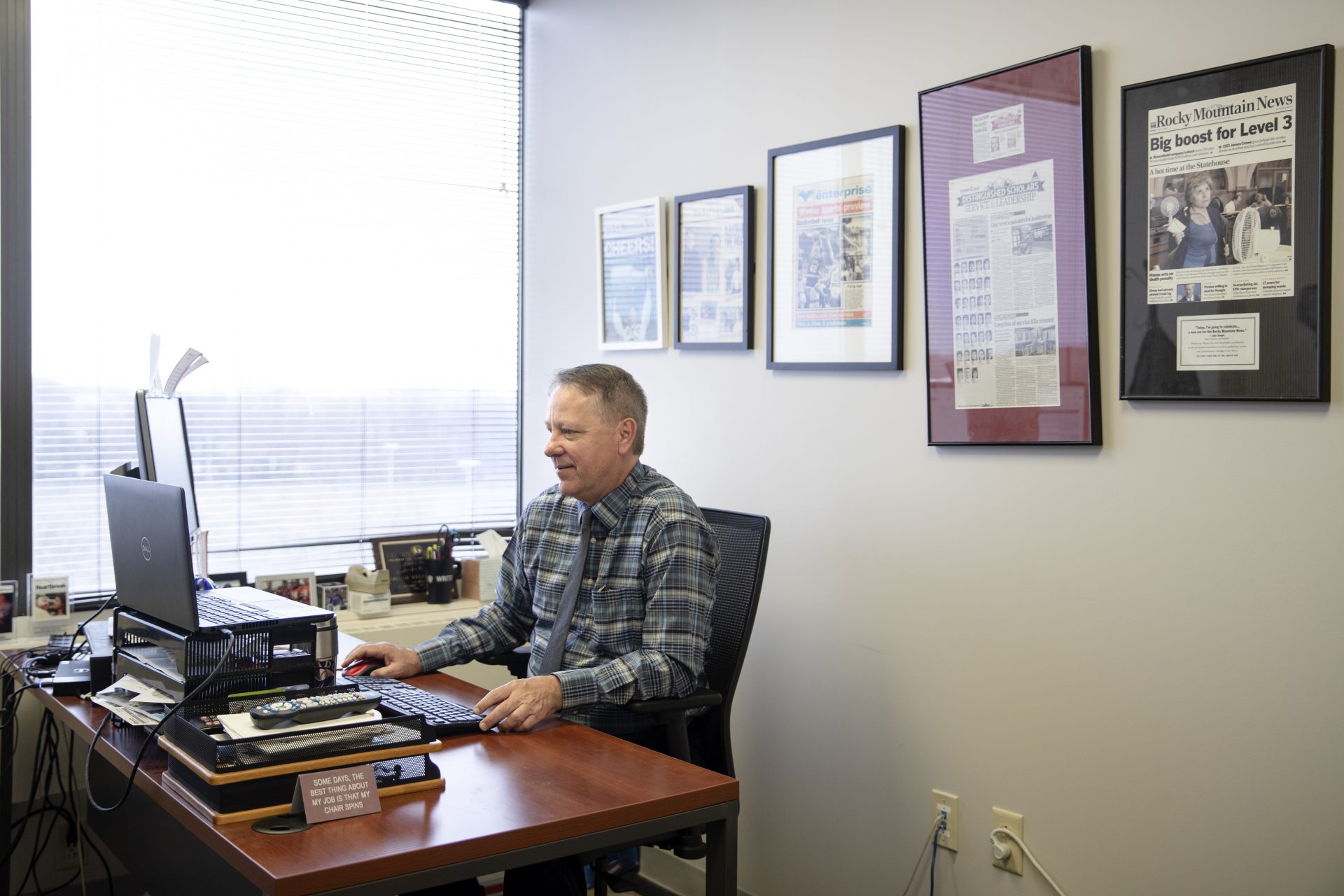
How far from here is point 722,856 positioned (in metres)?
1.59

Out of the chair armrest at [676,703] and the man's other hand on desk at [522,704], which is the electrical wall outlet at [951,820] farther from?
the man's other hand on desk at [522,704]

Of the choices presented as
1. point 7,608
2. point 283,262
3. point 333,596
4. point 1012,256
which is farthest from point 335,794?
point 283,262

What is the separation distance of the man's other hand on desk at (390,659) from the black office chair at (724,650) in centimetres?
49

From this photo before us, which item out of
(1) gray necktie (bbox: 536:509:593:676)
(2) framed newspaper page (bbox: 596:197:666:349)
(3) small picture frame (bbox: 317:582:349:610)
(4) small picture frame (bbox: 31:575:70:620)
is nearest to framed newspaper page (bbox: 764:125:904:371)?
(2) framed newspaper page (bbox: 596:197:666:349)

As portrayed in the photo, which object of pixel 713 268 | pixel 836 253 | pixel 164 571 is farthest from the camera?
pixel 713 268

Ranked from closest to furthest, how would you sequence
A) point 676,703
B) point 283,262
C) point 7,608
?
point 676,703 < point 7,608 < point 283,262

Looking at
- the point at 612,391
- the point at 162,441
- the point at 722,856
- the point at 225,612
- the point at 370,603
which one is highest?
the point at 612,391

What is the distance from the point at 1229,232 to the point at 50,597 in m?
2.87

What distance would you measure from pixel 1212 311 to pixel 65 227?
112 inches

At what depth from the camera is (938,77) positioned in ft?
7.98

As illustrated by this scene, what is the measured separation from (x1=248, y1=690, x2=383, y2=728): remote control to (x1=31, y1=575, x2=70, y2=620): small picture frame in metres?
1.60

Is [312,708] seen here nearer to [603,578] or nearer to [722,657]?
[603,578]

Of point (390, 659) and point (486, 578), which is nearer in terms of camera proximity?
point (390, 659)

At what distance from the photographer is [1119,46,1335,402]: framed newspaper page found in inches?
71.5
